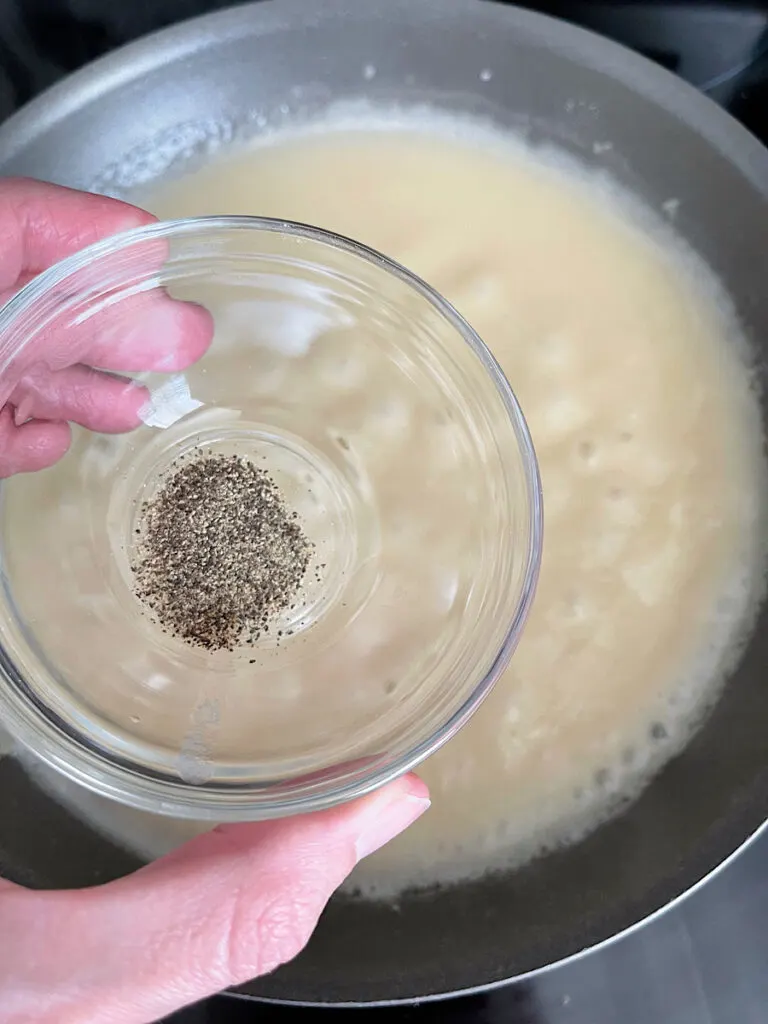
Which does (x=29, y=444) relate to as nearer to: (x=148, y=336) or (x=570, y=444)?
(x=148, y=336)

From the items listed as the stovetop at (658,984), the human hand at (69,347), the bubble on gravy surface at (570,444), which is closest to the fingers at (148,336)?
the human hand at (69,347)

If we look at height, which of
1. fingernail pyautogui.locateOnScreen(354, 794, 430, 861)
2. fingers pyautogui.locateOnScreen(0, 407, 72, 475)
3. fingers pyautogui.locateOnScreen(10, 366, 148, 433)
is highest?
fingers pyautogui.locateOnScreen(10, 366, 148, 433)

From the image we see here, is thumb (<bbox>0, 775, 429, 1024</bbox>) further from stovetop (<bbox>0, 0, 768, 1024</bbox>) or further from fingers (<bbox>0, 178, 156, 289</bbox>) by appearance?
fingers (<bbox>0, 178, 156, 289</bbox>)

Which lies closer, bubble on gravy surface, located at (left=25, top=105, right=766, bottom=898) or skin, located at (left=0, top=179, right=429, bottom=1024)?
skin, located at (left=0, top=179, right=429, bottom=1024)

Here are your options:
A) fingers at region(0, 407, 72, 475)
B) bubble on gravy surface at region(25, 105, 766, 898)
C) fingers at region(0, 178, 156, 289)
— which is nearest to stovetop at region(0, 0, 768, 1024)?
bubble on gravy surface at region(25, 105, 766, 898)

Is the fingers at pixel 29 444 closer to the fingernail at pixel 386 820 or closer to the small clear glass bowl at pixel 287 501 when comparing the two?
the small clear glass bowl at pixel 287 501

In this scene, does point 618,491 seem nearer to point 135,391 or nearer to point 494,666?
point 494,666

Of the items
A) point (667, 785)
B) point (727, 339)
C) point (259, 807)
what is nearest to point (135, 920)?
point (259, 807)
